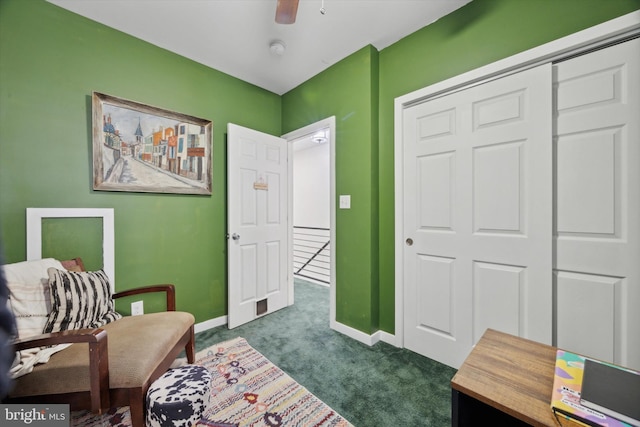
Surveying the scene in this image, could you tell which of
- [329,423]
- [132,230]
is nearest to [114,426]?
[329,423]

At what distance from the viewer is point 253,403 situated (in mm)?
1586

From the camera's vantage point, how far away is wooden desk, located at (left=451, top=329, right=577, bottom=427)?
0.81 m

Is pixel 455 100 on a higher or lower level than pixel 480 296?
higher

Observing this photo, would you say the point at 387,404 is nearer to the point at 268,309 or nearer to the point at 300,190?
the point at 268,309

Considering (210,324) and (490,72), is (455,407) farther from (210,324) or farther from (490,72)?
(210,324)

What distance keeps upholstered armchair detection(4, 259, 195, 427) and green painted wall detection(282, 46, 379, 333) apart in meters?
1.37

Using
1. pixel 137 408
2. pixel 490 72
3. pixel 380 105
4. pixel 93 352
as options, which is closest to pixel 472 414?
pixel 137 408

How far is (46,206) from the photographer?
1.82 m

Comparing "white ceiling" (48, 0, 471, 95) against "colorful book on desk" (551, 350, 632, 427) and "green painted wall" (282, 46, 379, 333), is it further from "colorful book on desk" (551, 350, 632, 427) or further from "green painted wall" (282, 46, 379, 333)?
"colorful book on desk" (551, 350, 632, 427)

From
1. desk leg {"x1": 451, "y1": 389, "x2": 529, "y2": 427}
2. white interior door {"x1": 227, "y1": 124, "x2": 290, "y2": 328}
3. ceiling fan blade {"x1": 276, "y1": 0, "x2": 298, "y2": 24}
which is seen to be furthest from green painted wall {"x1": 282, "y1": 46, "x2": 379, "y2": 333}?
desk leg {"x1": 451, "y1": 389, "x2": 529, "y2": 427}

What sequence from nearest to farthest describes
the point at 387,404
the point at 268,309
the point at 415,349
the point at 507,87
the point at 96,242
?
the point at 387,404, the point at 507,87, the point at 96,242, the point at 415,349, the point at 268,309

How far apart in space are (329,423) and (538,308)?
140 centimetres

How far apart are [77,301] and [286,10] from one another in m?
1.97

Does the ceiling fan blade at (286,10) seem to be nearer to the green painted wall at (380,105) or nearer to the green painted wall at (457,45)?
the green painted wall at (380,105)
